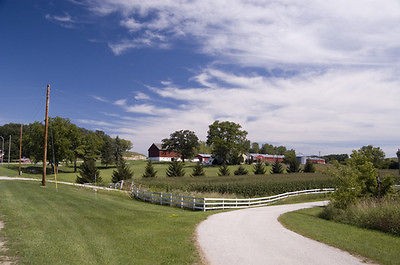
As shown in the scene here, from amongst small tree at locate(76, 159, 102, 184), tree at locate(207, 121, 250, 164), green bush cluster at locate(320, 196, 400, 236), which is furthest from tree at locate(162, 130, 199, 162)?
green bush cluster at locate(320, 196, 400, 236)

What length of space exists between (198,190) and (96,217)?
89.7 feet

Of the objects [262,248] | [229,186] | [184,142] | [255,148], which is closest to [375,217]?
[262,248]

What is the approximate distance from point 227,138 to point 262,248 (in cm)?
9655

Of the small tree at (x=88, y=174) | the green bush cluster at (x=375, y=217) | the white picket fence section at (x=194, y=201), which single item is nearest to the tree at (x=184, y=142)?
the small tree at (x=88, y=174)

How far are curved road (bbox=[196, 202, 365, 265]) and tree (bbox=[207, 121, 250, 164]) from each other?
8939cm

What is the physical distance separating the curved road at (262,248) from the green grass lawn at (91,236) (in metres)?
0.65

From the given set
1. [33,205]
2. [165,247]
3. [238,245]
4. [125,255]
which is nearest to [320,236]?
[238,245]

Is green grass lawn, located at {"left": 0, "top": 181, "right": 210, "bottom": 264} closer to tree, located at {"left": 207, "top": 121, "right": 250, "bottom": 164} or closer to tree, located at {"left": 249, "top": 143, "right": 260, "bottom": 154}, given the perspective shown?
tree, located at {"left": 207, "top": 121, "right": 250, "bottom": 164}

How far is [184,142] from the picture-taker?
127375 millimetres

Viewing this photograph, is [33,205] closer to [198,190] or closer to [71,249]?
[71,249]

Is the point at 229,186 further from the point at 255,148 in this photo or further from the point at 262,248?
the point at 255,148

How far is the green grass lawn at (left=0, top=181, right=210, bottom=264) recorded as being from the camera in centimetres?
988

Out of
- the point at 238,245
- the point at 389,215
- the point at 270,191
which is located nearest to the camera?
the point at 238,245

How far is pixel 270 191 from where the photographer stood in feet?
161
